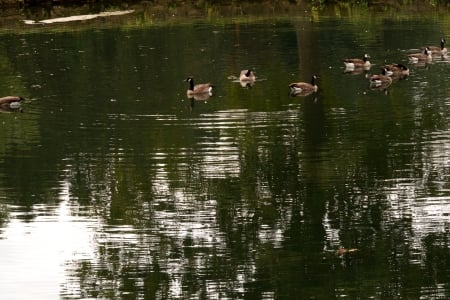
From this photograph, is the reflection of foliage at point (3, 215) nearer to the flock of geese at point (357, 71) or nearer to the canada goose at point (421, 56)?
the flock of geese at point (357, 71)

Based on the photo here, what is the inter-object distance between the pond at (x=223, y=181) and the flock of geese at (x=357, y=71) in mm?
400

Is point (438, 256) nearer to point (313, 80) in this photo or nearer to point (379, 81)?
point (313, 80)

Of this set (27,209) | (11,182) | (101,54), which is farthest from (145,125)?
(101,54)

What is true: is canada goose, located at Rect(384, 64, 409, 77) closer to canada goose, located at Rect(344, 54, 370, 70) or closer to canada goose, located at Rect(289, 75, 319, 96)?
canada goose, located at Rect(344, 54, 370, 70)

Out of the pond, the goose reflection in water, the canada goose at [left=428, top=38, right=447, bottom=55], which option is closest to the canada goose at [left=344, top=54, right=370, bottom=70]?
the pond

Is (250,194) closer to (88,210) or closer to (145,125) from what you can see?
(88,210)

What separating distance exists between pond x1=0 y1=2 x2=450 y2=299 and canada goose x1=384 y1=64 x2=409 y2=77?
2.43 feet

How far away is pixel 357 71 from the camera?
1891 inches

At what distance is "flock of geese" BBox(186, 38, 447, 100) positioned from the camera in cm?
4297

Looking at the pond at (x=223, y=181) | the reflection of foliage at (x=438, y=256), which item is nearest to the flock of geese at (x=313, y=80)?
the pond at (x=223, y=181)

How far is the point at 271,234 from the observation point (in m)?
24.7

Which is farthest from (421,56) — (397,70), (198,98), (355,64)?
(198,98)

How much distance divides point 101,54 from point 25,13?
24.9 m

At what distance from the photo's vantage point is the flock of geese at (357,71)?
141 feet
